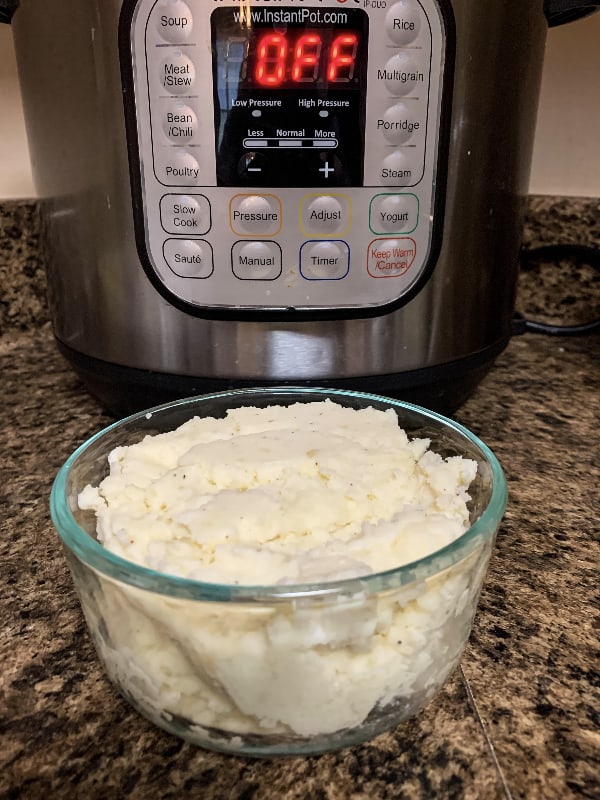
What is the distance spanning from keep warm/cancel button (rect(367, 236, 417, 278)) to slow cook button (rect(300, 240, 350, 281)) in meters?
0.02

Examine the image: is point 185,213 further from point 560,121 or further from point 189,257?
point 560,121

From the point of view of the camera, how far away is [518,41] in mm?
435

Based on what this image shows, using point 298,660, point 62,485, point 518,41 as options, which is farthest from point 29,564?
point 518,41

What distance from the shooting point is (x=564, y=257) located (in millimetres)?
778

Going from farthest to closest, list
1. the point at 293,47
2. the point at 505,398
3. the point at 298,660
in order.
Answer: the point at 505,398 < the point at 293,47 < the point at 298,660

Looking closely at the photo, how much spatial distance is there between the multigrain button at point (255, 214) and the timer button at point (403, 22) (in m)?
0.11

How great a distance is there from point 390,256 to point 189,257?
13 cm

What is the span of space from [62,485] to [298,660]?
0.13 meters

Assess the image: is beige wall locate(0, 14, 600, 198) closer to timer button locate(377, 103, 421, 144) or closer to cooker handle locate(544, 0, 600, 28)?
cooker handle locate(544, 0, 600, 28)

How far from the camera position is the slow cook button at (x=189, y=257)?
0.43m

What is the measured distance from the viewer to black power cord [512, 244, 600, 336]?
2.46 ft

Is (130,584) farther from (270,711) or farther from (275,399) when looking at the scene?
(275,399)

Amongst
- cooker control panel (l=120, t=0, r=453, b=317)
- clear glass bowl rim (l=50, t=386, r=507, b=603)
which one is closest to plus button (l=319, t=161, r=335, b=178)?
cooker control panel (l=120, t=0, r=453, b=317)

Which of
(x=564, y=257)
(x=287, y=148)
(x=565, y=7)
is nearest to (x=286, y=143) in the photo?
(x=287, y=148)
